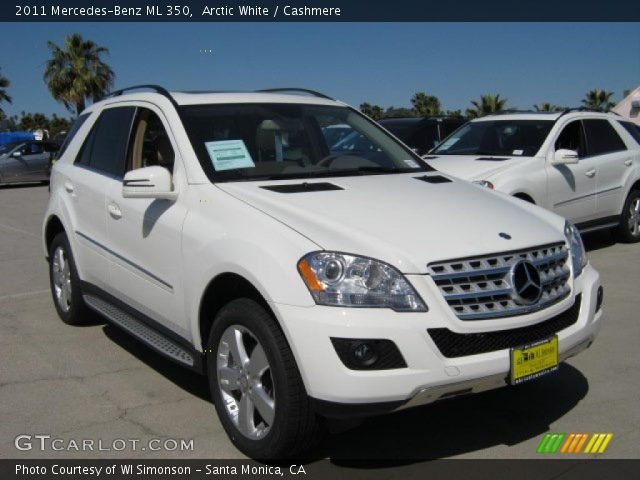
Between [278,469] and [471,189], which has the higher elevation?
[471,189]

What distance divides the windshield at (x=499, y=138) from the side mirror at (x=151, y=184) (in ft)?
17.5

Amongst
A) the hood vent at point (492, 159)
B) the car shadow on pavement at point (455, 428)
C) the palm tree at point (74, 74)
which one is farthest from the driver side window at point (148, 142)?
the palm tree at point (74, 74)

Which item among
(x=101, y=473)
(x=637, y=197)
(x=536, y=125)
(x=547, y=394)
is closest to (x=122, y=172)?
(x=101, y=473)

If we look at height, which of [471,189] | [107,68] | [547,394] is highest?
[107,68]

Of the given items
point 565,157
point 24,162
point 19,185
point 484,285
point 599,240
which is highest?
point 565,157

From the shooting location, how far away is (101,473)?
3.44 metres

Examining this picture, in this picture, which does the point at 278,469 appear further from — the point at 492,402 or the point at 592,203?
the point at 592,203

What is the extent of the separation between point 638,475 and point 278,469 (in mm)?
1603

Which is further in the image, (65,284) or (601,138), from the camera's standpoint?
(601,138)

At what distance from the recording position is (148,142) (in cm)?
477

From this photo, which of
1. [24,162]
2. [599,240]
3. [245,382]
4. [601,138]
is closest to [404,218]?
[245,382]

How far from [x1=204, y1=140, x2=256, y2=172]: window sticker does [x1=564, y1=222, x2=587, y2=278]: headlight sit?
1.76 m

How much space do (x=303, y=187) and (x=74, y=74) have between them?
138 feet

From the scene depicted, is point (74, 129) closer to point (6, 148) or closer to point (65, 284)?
Result: point (65, 284)
